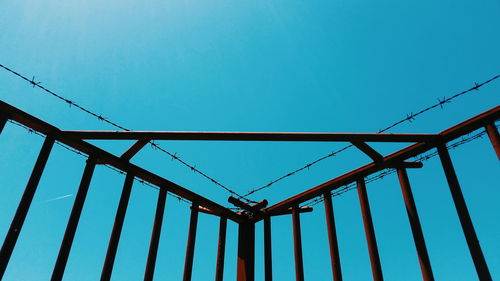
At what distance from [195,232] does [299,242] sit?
2853 mm

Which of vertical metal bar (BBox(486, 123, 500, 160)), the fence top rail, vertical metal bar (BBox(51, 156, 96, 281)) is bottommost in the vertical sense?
vertical metal bar (BBox(51, 156, 96, 281))

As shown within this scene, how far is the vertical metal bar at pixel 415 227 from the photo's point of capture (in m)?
5.89

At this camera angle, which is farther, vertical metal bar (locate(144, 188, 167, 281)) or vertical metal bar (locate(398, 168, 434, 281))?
vertical metal bar (locate(144, 188, 167, 281))

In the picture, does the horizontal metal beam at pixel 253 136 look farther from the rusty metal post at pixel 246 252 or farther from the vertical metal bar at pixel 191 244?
the rusty metal post at pixel 246 252

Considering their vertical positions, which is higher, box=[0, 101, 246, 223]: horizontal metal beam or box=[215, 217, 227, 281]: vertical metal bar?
box=[0, 101, 246, 223]: horizontal metal beam

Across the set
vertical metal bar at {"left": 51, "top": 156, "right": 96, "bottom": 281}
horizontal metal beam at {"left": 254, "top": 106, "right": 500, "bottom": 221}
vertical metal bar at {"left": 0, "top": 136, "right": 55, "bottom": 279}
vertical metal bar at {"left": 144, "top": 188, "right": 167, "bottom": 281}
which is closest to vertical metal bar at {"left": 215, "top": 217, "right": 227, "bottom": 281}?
horizontal metal beam at {"left": 254, "top": 106, "right": 500, "bottom": 221}

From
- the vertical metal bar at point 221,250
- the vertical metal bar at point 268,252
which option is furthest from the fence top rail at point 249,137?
the vertical metal bar at point 268,252

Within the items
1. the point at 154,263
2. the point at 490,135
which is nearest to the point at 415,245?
the point at 490,135

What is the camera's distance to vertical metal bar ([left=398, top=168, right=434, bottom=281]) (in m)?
5.89

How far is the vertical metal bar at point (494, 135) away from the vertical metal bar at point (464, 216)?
837 mm

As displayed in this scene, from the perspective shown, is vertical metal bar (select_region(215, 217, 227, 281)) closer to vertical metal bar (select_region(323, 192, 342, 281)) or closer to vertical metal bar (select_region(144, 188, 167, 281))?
vertical metal bar (select_region(144, 188, 167, 281))

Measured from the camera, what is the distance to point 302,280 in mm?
7871

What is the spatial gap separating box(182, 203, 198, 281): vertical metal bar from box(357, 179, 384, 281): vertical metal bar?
4293 millimetres

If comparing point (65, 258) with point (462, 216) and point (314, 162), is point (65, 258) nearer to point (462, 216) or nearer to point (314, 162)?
point (314, 162)
